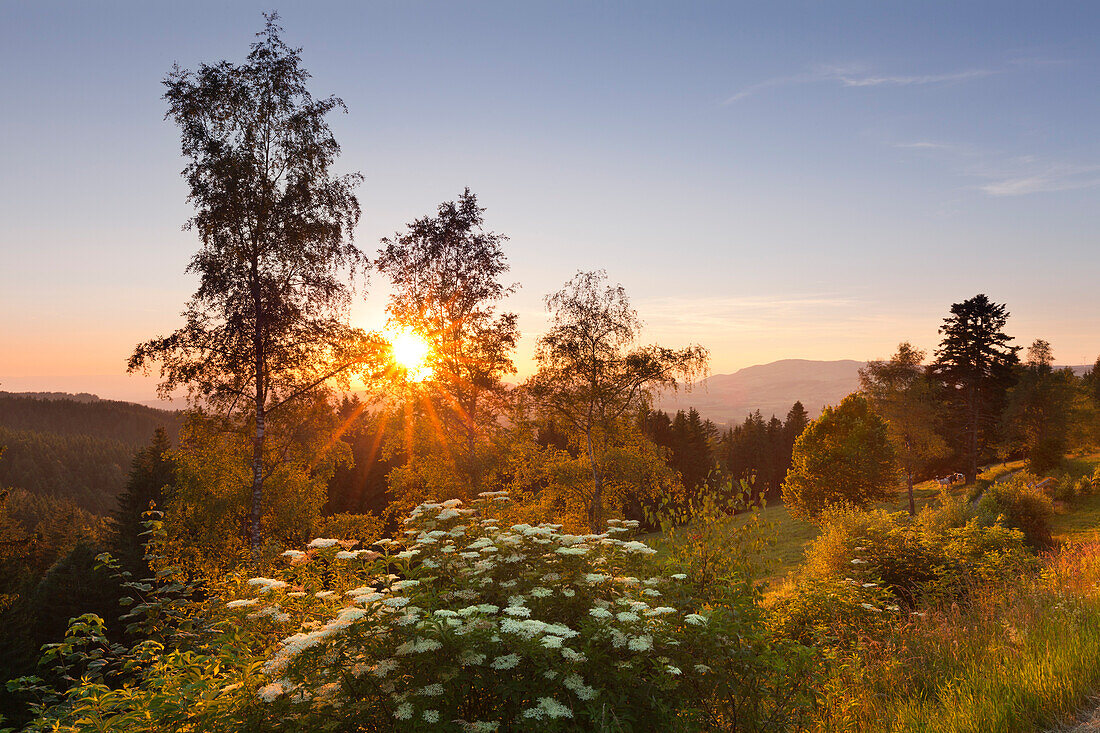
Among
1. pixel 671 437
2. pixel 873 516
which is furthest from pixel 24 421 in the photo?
pixel 873 516

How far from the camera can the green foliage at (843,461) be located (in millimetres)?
32344

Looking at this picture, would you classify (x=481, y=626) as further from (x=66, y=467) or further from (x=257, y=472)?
(x=66, y=467)

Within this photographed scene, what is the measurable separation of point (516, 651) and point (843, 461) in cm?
3340

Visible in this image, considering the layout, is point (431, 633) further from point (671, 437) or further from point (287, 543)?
point (671, 437)

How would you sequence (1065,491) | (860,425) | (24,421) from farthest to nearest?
1. (24,421)
2. (860,425)
3. (1065,491)

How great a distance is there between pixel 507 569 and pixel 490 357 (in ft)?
45.8

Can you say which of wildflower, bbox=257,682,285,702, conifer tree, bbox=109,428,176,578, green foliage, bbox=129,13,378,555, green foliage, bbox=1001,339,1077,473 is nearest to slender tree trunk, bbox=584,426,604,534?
green foliage, bbox=129,13,378,555

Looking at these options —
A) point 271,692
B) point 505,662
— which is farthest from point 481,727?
point 271,692

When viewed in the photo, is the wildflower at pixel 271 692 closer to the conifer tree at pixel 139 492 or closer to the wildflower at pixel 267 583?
the wildflower at pixel 267 583

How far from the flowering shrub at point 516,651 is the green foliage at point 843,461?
98.0ft

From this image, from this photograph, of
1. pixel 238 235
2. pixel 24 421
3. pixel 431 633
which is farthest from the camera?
pixel 24 421

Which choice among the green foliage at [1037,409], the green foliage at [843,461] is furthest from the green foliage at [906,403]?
the green foliage at [1037,409]

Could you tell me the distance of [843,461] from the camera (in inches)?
1283

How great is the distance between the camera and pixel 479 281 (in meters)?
19.0
